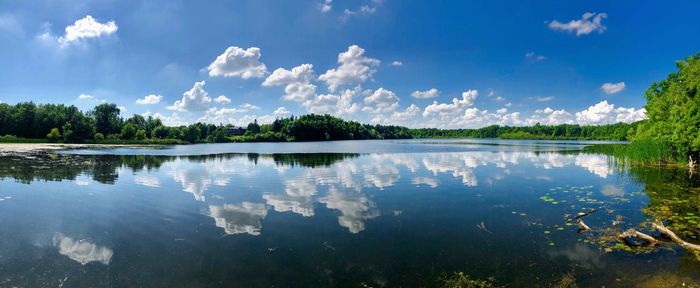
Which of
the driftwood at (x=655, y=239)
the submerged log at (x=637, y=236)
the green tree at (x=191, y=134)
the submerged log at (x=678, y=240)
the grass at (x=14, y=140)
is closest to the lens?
the submerged log at (x=678, y=240)

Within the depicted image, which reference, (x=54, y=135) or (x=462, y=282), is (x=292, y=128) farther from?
(x=462, y=282)

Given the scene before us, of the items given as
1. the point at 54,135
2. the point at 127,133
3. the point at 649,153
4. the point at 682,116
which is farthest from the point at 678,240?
the point at 127,133

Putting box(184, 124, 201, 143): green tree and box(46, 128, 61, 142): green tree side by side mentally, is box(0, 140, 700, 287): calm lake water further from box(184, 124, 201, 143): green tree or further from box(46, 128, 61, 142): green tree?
box(184, 124, 201, 143): green tree

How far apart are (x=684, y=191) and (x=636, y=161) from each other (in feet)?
79.4

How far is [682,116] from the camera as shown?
31266 mm

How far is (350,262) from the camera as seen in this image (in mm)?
9070

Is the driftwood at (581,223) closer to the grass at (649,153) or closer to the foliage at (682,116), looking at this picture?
the foliage at (682,116)

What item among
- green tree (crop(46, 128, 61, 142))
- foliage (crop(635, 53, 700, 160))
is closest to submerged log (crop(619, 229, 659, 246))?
foliage (crop(635, 53, 700, 160))

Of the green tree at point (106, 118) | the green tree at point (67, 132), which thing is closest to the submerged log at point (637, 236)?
the green tree at point (67, 132)

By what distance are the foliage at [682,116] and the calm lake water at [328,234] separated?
9.90 meters

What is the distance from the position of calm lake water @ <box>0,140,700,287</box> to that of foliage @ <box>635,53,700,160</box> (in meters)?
9.90

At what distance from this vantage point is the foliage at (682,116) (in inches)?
1142

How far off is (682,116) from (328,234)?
3609 cm

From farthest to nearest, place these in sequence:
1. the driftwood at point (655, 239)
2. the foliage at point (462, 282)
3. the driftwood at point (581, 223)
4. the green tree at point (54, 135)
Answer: the green tree at point (54, 135) < the driftwood at point (581, 223) < the driftwood at point (655, 239) < the foliage at point (462, 282)
